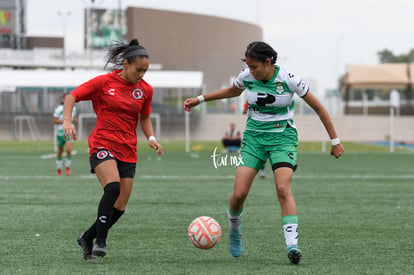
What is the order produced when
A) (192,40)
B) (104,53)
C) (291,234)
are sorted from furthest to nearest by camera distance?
(192,40)
(104,53)
(291,234)

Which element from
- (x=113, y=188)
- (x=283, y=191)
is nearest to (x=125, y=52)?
(x=113, y=188)

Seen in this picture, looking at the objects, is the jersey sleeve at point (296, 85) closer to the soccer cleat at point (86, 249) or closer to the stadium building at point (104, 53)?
the soccer cleat at point (86, 249)

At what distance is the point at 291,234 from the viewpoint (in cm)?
695

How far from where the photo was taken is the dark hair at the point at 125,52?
7285 millimetres

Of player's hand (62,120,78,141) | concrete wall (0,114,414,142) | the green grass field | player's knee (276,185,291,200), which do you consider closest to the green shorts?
player's knee (276,185,291,200)

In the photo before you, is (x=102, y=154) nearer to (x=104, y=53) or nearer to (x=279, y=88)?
(x=279, y=88)

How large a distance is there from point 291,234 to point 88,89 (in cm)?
221

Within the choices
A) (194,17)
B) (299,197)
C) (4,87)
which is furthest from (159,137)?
(194,17)

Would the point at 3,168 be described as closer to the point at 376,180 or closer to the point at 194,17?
the point at 376,180

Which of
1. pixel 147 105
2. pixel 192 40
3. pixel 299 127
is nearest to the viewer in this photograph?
pixel 147 105

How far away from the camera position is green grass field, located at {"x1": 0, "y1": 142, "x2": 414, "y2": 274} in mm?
6973

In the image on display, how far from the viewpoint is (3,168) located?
72.3ft

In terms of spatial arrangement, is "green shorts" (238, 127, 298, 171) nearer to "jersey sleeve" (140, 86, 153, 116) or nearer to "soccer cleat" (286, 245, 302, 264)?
"soccer cleat" (286, 245, 302, 264)

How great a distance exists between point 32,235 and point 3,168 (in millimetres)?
13616
